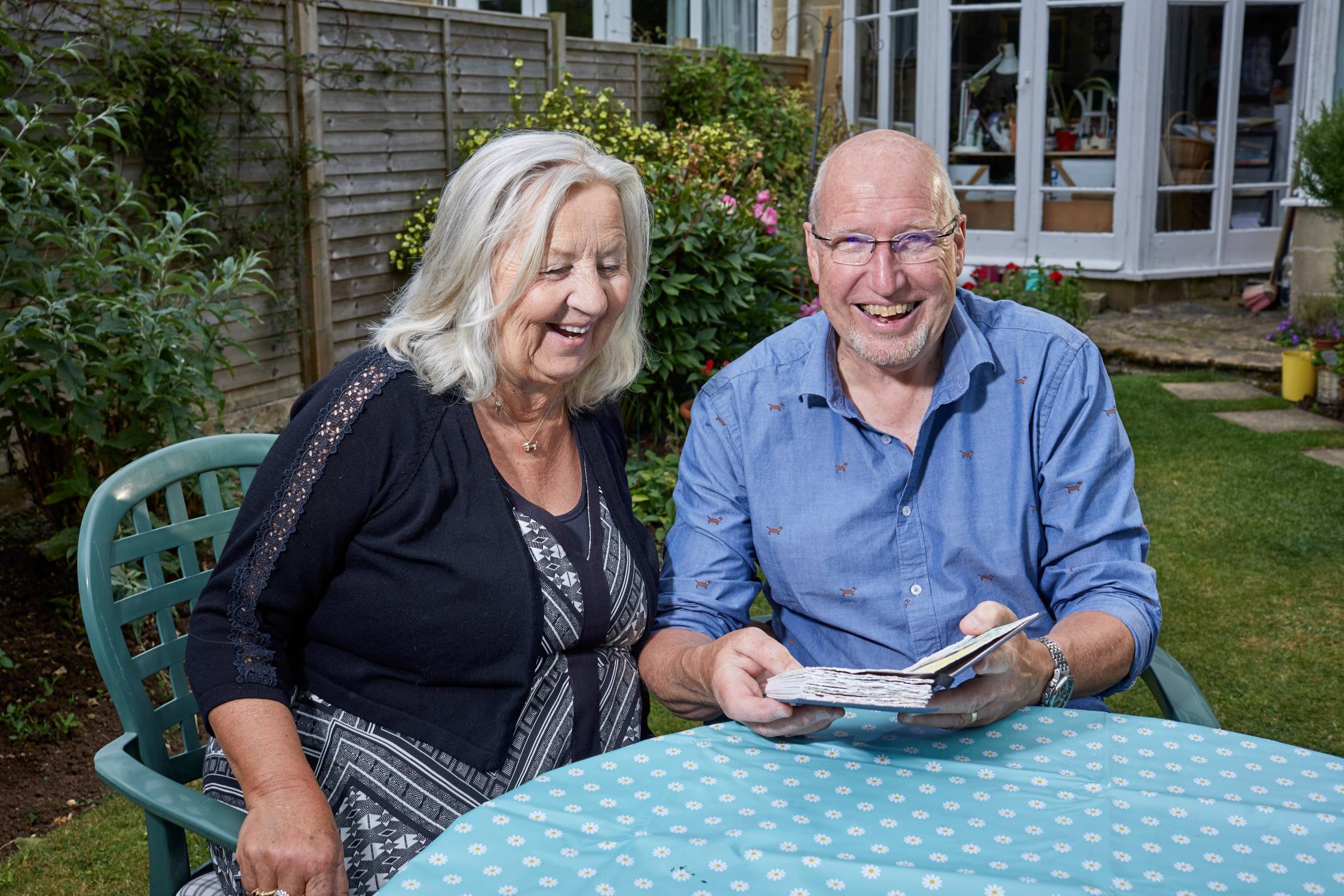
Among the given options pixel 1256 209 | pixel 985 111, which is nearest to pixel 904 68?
pixel 985 111

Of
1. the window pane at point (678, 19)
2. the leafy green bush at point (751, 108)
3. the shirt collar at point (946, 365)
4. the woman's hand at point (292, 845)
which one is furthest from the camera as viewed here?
the window pane at point (678, 19)

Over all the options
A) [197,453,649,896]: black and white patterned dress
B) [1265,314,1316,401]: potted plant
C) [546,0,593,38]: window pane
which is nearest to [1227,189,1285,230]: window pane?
[1265,314,1316,401]: potted plant

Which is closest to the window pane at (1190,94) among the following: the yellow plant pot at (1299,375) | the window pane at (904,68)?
the window pane at (904,68)

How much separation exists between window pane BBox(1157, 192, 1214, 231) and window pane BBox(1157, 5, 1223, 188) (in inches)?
4.8

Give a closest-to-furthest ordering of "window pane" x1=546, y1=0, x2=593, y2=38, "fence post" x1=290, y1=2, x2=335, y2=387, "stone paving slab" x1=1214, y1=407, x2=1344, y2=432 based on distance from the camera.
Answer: "fence post" x1=290, y1=2, x2=335, y2=387, "stone paving slab" x1=1214, y1=407, x2=1344, y2=432, "window pane" x1=546, y1=0, x2=593, y2=38

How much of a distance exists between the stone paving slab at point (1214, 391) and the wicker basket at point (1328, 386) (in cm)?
36

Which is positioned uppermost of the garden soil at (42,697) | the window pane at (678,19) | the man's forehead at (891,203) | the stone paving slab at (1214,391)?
the window pane at (678,19)

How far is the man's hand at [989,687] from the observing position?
5.13ft

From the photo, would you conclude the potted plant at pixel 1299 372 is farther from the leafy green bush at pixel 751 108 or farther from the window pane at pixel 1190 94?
the leafy green bush at pixel 751 108

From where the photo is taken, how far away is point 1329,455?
19.2 ft

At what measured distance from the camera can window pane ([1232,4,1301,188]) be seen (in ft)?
31.3

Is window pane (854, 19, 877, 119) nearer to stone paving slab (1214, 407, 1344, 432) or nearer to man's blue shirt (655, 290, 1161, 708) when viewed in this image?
stone paving slab (1214, 407, 1344, 432)

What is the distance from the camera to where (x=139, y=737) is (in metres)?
1.82

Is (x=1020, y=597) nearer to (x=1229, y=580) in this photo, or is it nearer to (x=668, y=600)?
(x=668, y=600)
